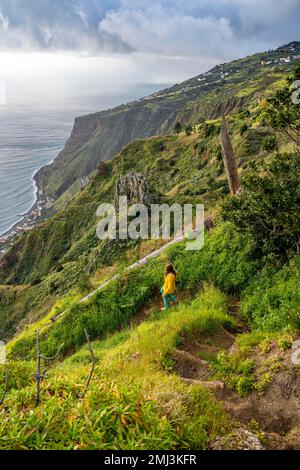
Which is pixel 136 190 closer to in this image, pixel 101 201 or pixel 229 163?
pixel 229 163

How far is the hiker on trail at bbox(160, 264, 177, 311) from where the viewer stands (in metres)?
11.6

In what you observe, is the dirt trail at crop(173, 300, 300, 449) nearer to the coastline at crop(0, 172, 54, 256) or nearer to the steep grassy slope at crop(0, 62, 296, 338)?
the steep grassy slope at crop(0, 62, 296, 338)

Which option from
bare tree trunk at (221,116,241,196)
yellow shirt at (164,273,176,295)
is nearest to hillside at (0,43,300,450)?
yellow shirt at (164,273,176,295)

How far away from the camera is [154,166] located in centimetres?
5991

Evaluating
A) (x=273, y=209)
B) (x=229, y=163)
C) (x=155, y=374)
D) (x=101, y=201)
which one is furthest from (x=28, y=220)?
(x=155, y=374)

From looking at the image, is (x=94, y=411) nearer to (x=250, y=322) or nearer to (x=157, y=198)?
(x=250, y=322)

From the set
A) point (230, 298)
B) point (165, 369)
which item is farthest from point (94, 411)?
point (230, 298)

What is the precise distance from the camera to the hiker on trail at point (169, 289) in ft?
38.0

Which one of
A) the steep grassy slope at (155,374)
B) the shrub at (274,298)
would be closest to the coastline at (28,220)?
the steep grassy slope at (155,374)

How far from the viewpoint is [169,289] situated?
1157cm

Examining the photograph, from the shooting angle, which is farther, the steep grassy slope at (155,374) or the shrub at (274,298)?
the shrub at (274,298)

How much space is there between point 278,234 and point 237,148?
29.1m

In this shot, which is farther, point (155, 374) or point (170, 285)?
point (170, 285)

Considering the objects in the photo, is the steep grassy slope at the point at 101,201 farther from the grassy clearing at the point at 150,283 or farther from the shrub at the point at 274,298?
the shrub at the point at 274,298
